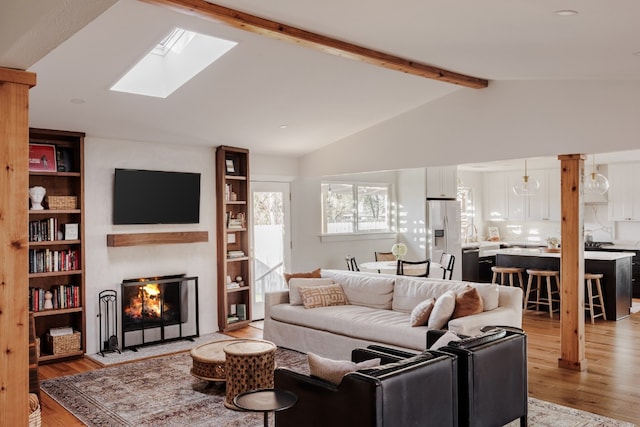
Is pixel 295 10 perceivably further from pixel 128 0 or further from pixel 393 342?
pixel 393 342

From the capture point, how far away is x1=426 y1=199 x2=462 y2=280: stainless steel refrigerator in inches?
375

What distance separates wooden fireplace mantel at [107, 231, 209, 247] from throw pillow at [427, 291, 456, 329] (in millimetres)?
3225

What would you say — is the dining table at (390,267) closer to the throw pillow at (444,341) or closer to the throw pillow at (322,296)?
the throw pillow at (322,296)

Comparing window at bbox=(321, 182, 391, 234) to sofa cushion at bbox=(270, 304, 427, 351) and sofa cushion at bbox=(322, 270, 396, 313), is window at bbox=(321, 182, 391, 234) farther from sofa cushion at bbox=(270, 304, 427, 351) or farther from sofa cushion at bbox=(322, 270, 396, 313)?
sofa cushion at bbox=(270, 304, 427, 351)

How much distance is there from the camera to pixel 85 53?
13.1 ft

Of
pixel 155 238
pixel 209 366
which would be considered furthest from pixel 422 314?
pixel 155 238

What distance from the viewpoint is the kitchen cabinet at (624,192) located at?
9.58 m

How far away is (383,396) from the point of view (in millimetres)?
2789

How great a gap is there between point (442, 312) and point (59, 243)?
4.00 m

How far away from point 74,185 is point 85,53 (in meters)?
2.39

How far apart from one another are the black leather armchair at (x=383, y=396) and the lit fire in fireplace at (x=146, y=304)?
11.6 ft

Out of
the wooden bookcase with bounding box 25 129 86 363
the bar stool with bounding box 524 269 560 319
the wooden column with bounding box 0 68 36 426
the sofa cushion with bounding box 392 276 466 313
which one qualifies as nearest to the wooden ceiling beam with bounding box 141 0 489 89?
the wooden column with bounding box 0 68 36 426

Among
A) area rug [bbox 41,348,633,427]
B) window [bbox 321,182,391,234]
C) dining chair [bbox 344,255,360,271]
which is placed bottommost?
area rug [bbox 41,348,633,427]

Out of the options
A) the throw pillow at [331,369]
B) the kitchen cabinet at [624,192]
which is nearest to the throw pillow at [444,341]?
the throw pillow at [331,369]
